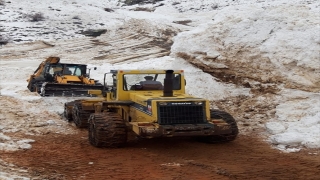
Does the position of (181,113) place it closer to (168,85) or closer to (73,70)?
(168,85)

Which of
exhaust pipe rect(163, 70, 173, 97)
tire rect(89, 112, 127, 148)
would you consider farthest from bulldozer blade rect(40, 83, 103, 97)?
tire rect(89, 112, 127, 148)

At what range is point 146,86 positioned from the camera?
11242mm

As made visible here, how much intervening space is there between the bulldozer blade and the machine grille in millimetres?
8600

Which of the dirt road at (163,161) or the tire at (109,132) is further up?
the tire at (109,132)

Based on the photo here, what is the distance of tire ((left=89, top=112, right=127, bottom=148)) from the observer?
397 inches

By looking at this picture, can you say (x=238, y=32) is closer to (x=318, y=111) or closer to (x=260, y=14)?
(x=260, y=14)

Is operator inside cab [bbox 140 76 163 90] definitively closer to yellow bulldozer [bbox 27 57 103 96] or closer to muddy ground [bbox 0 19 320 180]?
muddy ground [bbox 0 19 320 180]

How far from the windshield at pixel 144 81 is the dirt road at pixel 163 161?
1.40 meters

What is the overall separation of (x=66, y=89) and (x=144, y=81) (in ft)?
26.2

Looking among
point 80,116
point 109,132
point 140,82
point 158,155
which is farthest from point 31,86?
point 158,155

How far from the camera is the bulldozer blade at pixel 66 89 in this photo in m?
18.0

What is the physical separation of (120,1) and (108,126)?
48723 millimetres

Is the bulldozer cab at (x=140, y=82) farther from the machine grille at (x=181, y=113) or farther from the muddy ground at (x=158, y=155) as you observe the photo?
the muddy ground at (x=158, y=155)

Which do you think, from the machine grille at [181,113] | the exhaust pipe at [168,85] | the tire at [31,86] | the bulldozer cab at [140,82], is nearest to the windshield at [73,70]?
the tire at [31,86]
